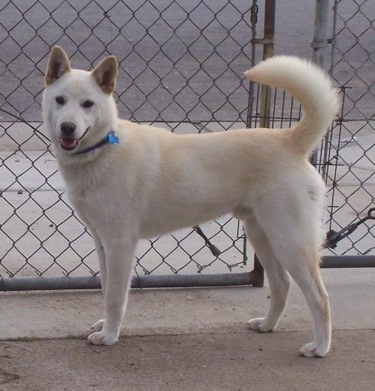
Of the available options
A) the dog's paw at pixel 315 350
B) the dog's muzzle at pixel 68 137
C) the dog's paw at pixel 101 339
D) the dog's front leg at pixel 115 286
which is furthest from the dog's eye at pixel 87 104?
the dog's paw at pixel 315 350

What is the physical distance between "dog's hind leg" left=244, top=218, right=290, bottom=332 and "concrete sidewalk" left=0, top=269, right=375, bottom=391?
2.4 inches

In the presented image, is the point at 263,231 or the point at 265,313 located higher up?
the point at 263,231

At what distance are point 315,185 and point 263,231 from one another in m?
0.30

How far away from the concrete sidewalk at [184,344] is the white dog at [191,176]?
0.44 feet

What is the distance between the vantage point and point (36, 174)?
19.2 ft

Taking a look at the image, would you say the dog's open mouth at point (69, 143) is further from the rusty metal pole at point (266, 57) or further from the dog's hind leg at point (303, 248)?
the rusty metal pole at point (266, 57)

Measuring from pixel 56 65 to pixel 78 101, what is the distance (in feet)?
0.62

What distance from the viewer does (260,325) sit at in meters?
3.63

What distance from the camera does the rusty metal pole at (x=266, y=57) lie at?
3.85 m

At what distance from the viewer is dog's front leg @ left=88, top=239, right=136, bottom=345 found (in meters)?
3.39

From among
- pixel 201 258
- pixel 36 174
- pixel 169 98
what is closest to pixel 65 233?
pixel 201 258

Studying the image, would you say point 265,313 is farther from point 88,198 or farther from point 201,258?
point 88,198

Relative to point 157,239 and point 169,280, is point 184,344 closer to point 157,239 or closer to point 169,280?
point 169,280

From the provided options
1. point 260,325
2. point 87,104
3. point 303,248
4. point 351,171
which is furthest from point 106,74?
point 351,171
